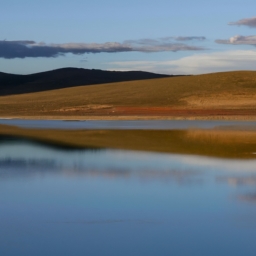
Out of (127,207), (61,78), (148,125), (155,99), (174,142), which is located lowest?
(148,125)

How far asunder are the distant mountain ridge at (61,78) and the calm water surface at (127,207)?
84599 millimetres

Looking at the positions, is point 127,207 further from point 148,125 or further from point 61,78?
point 61,78

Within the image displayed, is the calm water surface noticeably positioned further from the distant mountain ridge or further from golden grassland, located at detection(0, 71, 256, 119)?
the distant mountain ridge

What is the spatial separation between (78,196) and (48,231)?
2457mm

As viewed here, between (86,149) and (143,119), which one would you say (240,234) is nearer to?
(86,149)

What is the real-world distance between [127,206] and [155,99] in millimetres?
42963

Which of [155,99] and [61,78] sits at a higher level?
[61,78]

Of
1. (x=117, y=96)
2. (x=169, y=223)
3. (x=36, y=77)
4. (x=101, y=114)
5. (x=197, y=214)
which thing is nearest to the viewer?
(x=169, y=223)

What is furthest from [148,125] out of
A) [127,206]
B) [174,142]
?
[127,206]

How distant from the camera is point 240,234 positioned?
7805 mm

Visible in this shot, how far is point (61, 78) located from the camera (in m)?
109

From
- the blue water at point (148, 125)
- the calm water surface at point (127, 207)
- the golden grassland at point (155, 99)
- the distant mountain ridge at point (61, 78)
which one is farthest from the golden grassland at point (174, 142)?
the distant mountain ridge at point (61, 78)

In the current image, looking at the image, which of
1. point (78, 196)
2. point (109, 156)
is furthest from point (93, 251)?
point (109, 156)

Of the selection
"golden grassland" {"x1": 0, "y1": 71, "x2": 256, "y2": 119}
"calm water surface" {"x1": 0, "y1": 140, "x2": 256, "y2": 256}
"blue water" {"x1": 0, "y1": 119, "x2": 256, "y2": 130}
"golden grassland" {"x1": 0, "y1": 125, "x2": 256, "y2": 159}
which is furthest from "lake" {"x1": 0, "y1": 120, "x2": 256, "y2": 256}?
"golden grassland" {"x1": 0, "y1": 71, "x2": 256, "y2": 119}
